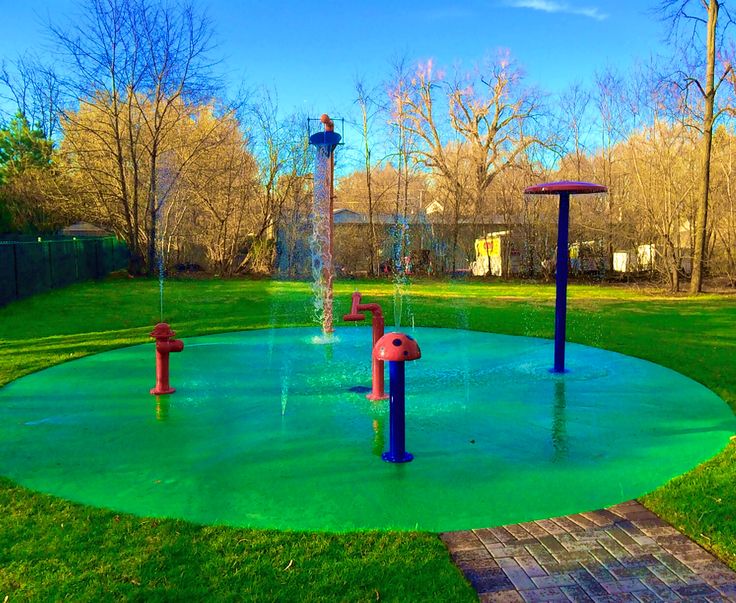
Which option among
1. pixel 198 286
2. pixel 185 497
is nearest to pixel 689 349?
pixel 185 497

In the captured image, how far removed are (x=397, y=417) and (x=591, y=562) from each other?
155cm

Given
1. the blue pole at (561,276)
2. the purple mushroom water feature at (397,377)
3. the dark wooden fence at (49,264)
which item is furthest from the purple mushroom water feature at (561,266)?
the dark wooden fence at (49,264)

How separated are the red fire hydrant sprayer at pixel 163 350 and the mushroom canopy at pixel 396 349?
2.51m

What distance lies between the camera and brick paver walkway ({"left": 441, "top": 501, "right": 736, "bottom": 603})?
245cm

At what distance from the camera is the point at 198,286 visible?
19.1 m

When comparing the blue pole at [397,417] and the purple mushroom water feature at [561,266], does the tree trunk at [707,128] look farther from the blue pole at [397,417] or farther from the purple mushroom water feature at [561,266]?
the blue pole at [397,417]

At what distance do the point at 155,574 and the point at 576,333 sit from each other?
27.2 ft

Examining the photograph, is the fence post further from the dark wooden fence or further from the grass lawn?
the grass lawn

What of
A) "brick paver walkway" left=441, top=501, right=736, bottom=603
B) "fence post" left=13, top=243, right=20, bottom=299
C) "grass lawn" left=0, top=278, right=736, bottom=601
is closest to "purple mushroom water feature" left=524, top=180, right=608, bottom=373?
"grass lawn" left=0, top=278, right=736, bottom=601

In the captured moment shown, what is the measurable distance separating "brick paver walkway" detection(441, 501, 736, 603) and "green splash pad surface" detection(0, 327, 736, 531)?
214 mm

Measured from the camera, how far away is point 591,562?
2.68 m

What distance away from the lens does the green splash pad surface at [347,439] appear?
3.38 m

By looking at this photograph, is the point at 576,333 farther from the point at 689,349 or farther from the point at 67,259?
the point at 67,259

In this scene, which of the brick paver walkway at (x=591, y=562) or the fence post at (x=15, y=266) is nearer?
the brick paver walkway at (x=591, y=562)
